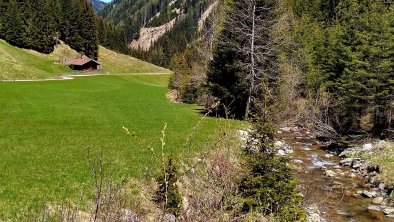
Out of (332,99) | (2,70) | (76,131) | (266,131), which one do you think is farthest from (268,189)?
(2,70)

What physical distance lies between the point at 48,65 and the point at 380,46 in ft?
281

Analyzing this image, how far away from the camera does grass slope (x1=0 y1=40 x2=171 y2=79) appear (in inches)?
3296

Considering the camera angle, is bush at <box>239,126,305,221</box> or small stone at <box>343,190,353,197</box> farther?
small stone at <box>343,190,353,197</box>

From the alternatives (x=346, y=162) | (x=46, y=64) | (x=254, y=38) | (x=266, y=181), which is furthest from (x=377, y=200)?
(x=46, y=64)

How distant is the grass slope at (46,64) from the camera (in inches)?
A: 3296

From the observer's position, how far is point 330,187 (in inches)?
801

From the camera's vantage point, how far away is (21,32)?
103 m

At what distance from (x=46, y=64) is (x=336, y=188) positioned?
92.0 meters

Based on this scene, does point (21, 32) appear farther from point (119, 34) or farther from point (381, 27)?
point (381, 27)

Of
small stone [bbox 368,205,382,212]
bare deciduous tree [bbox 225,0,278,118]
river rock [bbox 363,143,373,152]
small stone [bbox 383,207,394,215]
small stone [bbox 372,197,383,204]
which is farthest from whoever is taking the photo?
bare deciduous tree [bbox 225,0,278,118]

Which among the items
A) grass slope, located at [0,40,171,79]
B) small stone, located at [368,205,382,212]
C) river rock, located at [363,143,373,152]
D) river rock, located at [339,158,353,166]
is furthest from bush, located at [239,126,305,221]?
grass slope, located at [0,40,171,79]

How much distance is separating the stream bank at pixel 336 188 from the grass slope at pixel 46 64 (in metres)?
67.6

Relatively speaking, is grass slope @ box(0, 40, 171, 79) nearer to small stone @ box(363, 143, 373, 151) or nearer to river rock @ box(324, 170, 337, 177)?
small stone @ box(363, 143, 373, 151)

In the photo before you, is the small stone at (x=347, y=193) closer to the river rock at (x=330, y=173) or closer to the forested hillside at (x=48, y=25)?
the river rock at (x=330, y=173)
